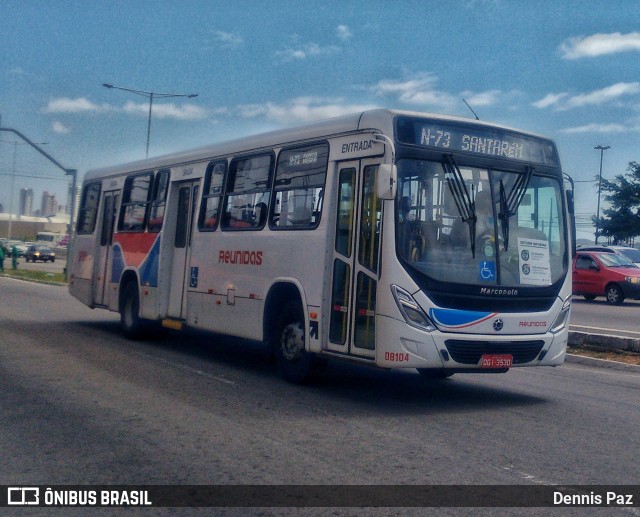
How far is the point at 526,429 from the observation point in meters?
8.44

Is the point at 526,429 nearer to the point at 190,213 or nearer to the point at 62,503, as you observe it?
the point at 62,503

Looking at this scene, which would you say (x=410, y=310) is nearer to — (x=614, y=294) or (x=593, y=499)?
(x=593, y=499)

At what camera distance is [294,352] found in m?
10.7

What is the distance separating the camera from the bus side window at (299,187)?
10426 mm

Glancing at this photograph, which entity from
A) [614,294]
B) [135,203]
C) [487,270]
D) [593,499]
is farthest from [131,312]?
[614,294]

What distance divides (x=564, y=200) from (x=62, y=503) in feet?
22.4

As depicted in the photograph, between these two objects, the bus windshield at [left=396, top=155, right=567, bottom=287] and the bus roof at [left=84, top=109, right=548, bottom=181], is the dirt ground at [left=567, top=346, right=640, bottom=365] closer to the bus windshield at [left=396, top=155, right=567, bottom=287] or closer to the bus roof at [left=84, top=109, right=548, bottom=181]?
the bus windshield at [left=396, top=155, right=567, bottom=287]

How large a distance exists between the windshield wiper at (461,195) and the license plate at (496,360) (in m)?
1.11

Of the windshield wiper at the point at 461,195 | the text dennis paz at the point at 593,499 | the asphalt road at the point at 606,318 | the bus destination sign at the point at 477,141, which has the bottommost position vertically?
the text dennis paz at the point at 593,499

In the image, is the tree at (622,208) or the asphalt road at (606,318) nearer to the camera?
the asphalt road at (606,318)

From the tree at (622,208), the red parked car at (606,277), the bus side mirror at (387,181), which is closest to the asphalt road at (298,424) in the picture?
the bus side mirror at (387,181)

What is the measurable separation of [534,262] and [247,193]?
4.23m

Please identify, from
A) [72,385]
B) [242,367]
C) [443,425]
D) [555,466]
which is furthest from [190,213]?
[555,466]

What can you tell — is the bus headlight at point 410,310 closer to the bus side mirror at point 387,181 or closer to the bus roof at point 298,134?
the bus side mirror at point 387,181
